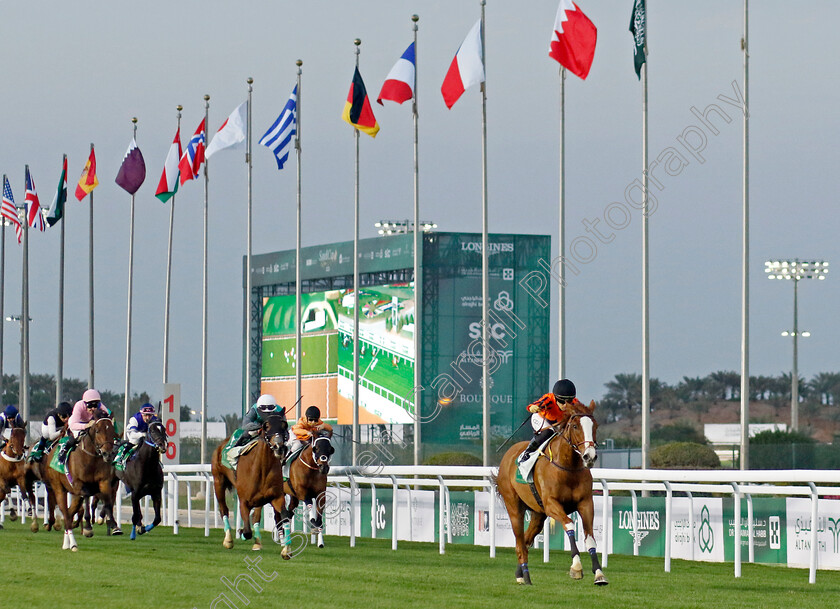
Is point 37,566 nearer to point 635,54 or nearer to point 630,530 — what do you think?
point 630,530

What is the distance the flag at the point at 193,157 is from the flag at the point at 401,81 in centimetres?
730

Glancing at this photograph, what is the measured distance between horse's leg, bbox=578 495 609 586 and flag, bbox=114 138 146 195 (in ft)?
80.8

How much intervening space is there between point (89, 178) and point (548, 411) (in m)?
25.8

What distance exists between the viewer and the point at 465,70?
80.4 feet

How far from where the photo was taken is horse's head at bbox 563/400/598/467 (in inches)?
446

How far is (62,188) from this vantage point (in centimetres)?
3778

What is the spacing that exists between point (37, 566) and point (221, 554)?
8.67ft

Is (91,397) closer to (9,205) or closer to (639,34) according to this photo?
(639,34)

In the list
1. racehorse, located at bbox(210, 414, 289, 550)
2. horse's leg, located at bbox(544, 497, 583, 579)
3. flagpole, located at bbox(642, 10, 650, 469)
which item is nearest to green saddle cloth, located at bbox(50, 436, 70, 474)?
racehorse, located at bbox(210, 414, 289, 550)

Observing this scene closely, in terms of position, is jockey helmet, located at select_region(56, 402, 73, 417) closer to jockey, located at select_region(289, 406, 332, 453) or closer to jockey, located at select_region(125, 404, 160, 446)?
jockey, located at select_region(125, 404, 160, 446)

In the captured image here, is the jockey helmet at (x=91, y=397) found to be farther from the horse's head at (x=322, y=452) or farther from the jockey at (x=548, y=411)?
the jockey at (x=548, y=411)

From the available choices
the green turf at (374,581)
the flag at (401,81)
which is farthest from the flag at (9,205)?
the green turf at (374,581)

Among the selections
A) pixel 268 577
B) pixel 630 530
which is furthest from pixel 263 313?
pixel 268 577

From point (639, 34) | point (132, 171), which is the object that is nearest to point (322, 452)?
point (639, 34)
